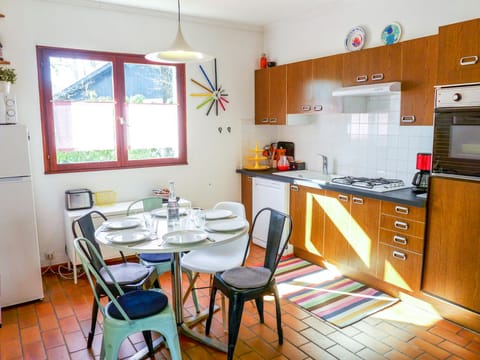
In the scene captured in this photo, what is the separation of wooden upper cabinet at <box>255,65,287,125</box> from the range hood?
0.84 meters

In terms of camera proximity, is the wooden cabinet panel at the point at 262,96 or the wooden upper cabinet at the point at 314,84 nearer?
the wooden upper cabinet at the point at 314,84

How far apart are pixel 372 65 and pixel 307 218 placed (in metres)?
1.52

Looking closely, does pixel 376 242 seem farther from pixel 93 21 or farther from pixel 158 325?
pixel 93 21

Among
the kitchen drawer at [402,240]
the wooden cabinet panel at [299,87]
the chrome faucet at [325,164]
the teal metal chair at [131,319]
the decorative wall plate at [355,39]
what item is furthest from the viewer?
the chrome faucet at [325,164]

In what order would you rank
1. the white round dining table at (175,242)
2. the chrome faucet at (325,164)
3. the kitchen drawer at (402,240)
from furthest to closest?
the chrome faucet at (325,164), the kitchen drawer at (402,240), the white round dining table at (175,242)

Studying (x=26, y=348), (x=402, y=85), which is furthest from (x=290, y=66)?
(x=26, y=348)

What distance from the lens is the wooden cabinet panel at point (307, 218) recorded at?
143 inches

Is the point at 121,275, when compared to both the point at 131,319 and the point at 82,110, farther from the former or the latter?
Answer: the point at 82,110

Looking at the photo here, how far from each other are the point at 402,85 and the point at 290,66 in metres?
1.38

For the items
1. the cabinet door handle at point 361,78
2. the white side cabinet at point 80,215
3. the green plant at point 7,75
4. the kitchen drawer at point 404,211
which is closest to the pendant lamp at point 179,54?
the green plant at point 7,75

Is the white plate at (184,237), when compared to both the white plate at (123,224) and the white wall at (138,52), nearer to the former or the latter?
the white plate at (123,224)

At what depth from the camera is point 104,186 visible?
153 inches

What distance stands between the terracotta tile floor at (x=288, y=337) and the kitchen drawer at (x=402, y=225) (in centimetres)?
62

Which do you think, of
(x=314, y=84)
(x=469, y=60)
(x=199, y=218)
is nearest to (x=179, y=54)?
(x=199, y=218)
